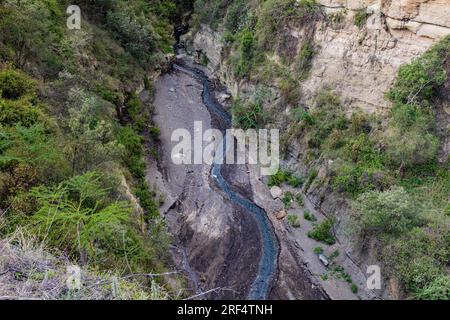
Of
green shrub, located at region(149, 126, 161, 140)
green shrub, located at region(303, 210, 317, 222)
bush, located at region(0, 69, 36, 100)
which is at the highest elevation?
bush, located at region(0, 69, 36, 100)

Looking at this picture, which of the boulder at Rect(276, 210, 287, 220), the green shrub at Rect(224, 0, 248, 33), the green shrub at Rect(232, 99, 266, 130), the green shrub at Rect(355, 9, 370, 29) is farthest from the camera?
the green shrub at Rect(224, 0, 248, 33)

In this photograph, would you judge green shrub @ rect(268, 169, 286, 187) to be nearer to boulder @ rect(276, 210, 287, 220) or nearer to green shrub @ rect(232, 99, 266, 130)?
boulder @ rect(276, 210, 287, 220)

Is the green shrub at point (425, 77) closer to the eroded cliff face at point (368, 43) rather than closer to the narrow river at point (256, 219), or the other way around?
the eroded cliff face at point (368, 43)

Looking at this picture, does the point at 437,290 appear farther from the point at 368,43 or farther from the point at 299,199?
the point at 368,43

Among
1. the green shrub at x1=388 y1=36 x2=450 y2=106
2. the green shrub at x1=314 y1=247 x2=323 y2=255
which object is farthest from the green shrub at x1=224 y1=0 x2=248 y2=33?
the green shrub at x1=314 y1=247 x2=323 y2=255

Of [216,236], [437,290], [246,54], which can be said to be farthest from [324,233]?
[246,54]

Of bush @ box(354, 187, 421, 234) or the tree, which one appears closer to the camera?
the tree

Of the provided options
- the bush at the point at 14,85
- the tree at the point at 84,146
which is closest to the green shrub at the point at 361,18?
the tree at the point at 84,146

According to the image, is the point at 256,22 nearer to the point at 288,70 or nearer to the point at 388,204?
the point at 288,70
